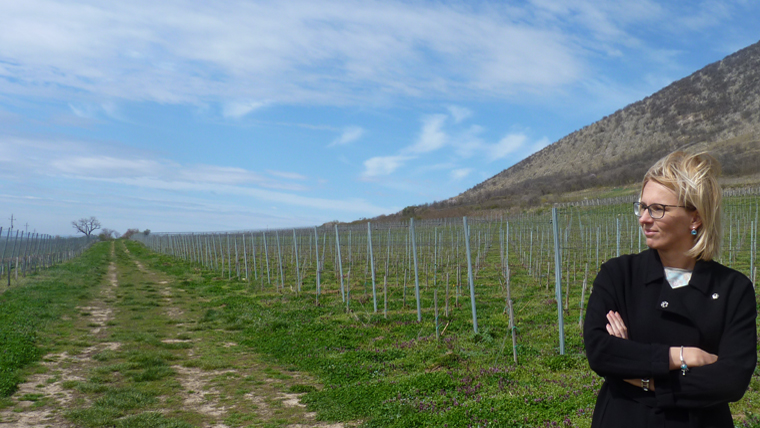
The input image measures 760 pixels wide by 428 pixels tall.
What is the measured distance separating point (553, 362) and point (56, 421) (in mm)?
5052

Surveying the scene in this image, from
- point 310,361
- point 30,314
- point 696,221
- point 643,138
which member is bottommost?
point 310,361

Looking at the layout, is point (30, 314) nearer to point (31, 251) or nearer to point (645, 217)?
point (645, 217)

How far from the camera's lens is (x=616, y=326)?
176 centimetres

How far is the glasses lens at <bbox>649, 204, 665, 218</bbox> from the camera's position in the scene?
1.68 m

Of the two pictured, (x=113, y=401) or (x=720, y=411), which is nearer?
(x=720, y=411)

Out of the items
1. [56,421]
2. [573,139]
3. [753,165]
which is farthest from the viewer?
[573,139]

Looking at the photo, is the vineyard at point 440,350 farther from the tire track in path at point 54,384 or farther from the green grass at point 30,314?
the green grass at point 30,314

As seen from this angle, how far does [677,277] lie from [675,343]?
21 cm

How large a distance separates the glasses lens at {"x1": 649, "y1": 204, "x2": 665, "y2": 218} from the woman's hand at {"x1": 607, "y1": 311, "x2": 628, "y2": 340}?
365mm

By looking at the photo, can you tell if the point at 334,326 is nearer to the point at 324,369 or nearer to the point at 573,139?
the point at 324,369

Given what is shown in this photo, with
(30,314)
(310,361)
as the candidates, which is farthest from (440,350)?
(30,314)

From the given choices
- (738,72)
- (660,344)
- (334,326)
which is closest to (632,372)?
(660,344)

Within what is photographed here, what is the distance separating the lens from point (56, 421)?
4668 millimetres

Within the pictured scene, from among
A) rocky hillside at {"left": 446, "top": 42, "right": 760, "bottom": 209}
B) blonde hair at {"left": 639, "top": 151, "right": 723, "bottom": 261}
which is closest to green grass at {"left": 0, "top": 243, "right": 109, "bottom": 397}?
blonde hair at {"left": 639, "top": 151, "right": 723, "bottom": 261}
